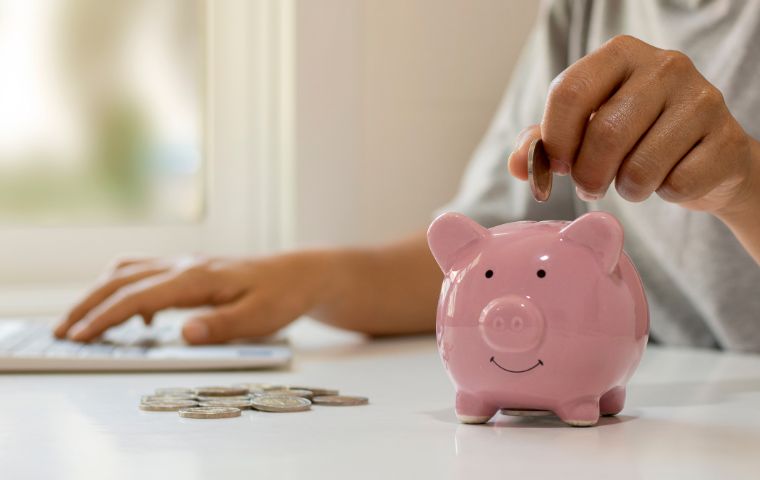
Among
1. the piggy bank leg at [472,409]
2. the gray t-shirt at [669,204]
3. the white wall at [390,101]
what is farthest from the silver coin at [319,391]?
the white wall at [390,101]

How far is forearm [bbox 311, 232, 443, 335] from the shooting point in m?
1.13

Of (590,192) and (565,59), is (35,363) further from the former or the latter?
(565,59)

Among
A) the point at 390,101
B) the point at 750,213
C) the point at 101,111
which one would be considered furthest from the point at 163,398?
the point at 101,111

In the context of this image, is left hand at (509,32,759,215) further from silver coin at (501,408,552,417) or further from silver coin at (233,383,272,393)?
silver coin at (233,383,272,393)

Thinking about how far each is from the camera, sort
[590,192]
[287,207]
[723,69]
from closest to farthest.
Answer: [590,192] → [723,69] → [287,207]

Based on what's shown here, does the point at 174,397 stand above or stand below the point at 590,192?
below

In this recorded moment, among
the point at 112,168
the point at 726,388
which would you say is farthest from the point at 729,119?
the point at 112,168

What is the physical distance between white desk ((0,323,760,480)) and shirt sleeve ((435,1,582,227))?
0.39m

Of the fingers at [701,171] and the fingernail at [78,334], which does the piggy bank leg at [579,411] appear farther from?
the fingernail at [78,334]

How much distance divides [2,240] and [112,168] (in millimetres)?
190

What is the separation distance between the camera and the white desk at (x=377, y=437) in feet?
1.77

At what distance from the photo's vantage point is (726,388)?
0.81 metres

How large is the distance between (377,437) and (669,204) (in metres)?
0.60

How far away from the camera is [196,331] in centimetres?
100
